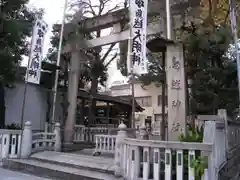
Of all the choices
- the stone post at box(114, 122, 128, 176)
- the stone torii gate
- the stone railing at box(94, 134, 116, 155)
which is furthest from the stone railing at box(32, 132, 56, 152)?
the stone post at box(114, 122, 128, 176)

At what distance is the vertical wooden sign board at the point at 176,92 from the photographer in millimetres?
6477

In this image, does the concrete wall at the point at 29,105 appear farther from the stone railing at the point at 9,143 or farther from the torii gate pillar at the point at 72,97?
the stone railing at the point at 9,143

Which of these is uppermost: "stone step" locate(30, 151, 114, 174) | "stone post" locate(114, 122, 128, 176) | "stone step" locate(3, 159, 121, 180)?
"stone post" locate(114, 122, 128, 176)

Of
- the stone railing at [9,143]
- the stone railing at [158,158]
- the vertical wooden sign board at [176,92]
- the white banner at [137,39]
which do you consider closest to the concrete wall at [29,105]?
the stone railing at [9,143]

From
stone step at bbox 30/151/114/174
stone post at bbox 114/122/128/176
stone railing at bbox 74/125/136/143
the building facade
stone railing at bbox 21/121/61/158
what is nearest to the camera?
stone post at bbox 114/122/128/176

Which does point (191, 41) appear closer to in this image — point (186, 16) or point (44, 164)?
point (186, 16)

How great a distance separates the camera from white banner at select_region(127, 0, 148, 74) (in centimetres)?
800

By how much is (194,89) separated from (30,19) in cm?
699

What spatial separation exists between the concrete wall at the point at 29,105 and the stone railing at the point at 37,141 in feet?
9.78

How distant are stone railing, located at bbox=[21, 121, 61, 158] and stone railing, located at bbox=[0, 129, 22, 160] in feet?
0.58

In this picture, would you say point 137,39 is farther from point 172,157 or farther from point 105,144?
point 172,157

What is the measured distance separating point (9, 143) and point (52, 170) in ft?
7.70

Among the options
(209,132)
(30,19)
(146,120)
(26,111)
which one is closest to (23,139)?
(26,111)

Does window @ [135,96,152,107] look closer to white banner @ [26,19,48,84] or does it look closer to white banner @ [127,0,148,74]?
white banner @ [26,19,48,84]
